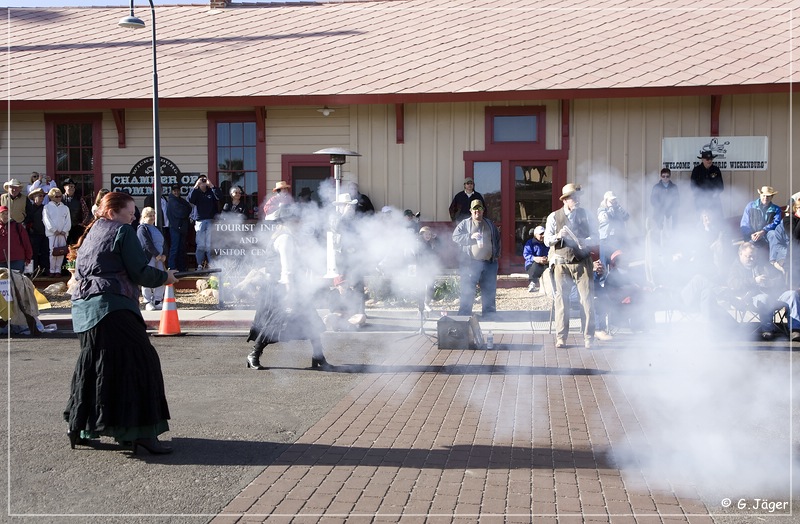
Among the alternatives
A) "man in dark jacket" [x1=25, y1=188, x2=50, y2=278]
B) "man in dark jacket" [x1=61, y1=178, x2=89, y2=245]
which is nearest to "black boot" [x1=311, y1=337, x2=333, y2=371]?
"man in dark jacket" [x1=25, y1=188, x2=50, y2=278]

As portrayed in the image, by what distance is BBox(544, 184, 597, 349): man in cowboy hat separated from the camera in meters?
10.3

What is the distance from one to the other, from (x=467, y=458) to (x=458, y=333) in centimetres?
479

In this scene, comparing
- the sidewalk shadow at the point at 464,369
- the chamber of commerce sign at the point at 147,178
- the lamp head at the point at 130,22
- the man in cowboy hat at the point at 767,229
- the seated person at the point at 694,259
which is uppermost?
the lamp head at the point at 130,22

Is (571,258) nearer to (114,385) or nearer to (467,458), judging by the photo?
(467,458)

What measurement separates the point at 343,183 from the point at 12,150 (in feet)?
24.8

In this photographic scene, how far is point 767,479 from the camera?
507 centimetres

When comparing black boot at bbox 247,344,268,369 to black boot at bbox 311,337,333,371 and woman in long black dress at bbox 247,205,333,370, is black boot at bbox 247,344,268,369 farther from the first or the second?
black boot at bbox 311,337,333,371

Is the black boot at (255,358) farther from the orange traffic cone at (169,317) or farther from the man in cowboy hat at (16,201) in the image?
the man in cowboy hat at (16,201)

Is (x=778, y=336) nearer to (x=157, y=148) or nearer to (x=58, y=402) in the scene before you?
(x=58, y=402)

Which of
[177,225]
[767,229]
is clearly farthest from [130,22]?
[767,229]

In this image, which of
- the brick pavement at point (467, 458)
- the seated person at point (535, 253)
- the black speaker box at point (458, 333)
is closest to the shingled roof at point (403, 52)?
the seated person at point (535, 253)

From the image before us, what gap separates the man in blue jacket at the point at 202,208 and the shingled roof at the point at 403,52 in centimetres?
175

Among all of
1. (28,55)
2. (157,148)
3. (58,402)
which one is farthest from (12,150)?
(58,402)

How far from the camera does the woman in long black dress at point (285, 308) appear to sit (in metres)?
8.88
